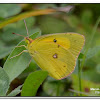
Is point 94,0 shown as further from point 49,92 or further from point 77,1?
point 49,92

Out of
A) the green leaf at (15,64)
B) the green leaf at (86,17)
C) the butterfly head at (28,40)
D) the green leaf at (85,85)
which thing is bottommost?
the green leaf at (85,85)

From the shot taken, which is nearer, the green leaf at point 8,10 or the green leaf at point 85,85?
the green leaf at point 85,85

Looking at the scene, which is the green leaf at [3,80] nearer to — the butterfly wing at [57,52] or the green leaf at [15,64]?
the green leaf at [15,64]

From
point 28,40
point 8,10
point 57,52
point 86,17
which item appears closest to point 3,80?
point 28,40

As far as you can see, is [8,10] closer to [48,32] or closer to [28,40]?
[48,32]

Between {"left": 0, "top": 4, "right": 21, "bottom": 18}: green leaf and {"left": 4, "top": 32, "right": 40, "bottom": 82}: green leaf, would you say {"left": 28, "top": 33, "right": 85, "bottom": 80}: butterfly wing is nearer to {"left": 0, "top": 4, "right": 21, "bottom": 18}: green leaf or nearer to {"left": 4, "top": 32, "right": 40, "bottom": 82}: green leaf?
{"left": 4, "top": 32, "right": 40, "bottom": 82}: green leaf

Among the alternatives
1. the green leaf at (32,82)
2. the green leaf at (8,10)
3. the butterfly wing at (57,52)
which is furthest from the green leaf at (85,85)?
the green leaf at (8,10)
